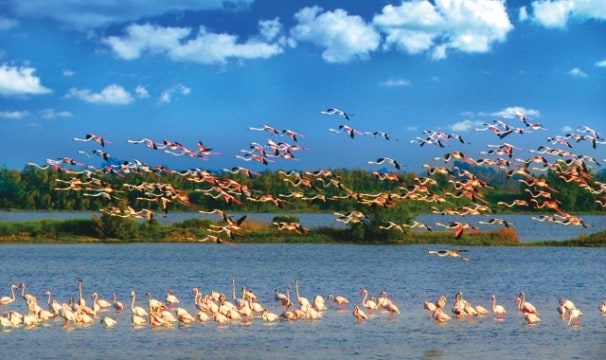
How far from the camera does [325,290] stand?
136 feet

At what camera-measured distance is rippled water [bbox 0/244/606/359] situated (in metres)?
26.5

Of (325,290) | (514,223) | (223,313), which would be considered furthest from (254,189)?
(223,313)

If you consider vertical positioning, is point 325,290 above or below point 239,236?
below

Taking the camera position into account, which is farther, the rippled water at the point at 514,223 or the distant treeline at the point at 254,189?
the distant treeline at the point at 254,189

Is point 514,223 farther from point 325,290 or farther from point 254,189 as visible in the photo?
point 325,290

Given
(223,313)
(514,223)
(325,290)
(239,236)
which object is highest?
(514,223)

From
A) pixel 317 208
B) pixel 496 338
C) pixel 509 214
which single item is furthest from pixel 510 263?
pixel 509 214

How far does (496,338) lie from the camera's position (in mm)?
28469

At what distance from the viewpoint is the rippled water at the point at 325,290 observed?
26547mm

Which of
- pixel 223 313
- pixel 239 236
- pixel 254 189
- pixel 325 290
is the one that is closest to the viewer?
pixel 223 313

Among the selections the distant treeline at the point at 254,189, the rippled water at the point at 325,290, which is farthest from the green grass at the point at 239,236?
the distant treeline at the point at 254,189

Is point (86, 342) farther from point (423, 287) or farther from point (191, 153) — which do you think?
point (423, 287)

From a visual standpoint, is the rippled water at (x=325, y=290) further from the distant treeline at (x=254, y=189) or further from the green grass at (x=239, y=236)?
the distant treeline at (x=254, y=189)

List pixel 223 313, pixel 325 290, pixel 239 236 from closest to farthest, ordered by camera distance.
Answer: pixel 223 313 < pixel 325 290 < pixel 239 236
